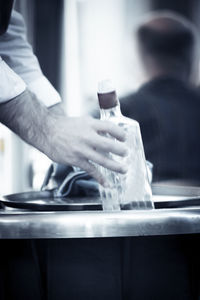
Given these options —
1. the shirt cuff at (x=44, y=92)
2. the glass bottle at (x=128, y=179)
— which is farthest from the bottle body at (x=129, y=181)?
the shirt cuff at (x=44, y=92)

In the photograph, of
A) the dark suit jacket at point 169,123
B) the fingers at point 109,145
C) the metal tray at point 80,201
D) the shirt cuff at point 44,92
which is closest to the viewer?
the fingers at point 109,145

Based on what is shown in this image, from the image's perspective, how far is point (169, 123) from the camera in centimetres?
241

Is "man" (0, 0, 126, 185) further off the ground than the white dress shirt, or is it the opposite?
the white dress shirt

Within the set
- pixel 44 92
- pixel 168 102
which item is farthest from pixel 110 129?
pixel 168 102

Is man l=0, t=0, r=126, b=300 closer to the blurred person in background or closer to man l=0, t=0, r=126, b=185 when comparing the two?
man l=0, t=0, r=126, b=185

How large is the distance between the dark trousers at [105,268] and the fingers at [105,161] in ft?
0.39

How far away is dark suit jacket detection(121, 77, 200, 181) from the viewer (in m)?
2.28

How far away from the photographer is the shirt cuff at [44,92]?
1295mm

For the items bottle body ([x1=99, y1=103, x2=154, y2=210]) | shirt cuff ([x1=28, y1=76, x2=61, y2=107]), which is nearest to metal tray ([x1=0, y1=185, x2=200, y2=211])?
bottle body ([x1=99, y1=103, x2=154, y2=210])

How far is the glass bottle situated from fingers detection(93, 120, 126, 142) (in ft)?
0.16

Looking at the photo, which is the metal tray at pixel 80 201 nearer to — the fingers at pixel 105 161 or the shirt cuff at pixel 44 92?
the fingers at pixel 105 161

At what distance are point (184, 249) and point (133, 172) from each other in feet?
0.55

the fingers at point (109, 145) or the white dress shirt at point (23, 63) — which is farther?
the white dress shirt at point (23, 63)

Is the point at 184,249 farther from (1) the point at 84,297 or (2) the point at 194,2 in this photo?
(2) the point at 194,2
